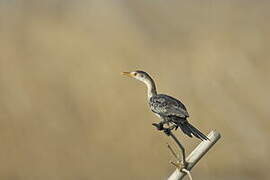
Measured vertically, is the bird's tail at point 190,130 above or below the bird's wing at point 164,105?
below

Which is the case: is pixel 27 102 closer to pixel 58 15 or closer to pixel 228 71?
pixel 58 15

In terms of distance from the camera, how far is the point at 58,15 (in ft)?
24.6

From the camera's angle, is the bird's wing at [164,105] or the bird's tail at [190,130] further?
the bird's wing at [164,105]

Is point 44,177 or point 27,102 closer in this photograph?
point 44,177

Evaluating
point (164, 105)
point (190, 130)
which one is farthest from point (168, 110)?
point (190, 130)

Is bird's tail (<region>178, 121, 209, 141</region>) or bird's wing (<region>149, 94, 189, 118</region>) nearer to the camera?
bird's tail (<region>178, 121, 209, 141</region>)

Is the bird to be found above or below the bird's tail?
above

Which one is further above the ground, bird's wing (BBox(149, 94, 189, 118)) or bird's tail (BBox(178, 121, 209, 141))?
bird's wing (BBox(149, 94, 189, 118))

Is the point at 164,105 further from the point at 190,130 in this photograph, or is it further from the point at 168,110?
the point at 190,130

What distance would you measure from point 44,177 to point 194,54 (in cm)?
151

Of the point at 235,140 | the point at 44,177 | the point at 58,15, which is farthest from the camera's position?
the point at 58,15

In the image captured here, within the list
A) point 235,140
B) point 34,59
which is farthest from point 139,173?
point 34,59

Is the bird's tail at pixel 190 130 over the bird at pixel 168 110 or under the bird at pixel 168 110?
under

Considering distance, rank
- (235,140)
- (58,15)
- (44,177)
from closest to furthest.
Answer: (44,177) → (235,140) → (58,15)
